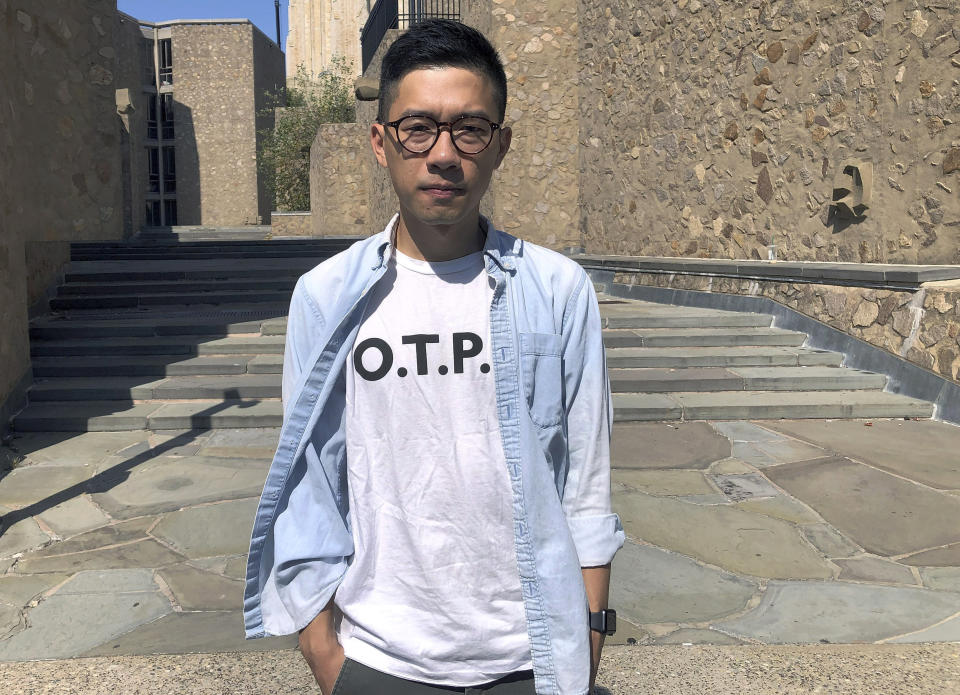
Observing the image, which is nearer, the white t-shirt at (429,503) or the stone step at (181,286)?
the white t-shirt at (429,503)

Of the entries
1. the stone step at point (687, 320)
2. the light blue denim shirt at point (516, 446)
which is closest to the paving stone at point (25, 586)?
the light blue denim shirt at point (516, 446)

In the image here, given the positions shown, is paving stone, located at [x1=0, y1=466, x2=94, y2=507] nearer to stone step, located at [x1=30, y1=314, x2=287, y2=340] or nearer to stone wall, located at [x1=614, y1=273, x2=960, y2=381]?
stone step, located at [x1=30, y1=314, x2=287, y2=340]

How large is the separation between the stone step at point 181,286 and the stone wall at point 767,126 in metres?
4.41

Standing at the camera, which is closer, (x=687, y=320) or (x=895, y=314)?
(x=895, y=314)

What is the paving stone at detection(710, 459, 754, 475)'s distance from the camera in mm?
4191

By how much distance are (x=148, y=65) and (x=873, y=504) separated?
35745 millimetres

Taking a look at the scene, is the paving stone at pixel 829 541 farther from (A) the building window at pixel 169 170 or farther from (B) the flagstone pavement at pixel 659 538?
(A) the building window at pixel 169 170

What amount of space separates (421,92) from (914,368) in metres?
5.39

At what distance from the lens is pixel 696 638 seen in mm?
2445

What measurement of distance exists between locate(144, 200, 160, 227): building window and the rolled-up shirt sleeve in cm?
3508

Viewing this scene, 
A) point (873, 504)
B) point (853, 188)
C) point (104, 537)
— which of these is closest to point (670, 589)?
point (873, 504)

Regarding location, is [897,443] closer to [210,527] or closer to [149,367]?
[210,527]

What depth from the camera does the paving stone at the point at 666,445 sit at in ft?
14.4

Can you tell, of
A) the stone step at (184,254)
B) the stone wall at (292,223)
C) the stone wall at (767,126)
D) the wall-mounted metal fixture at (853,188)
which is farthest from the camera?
the stone wall at (292,223)
